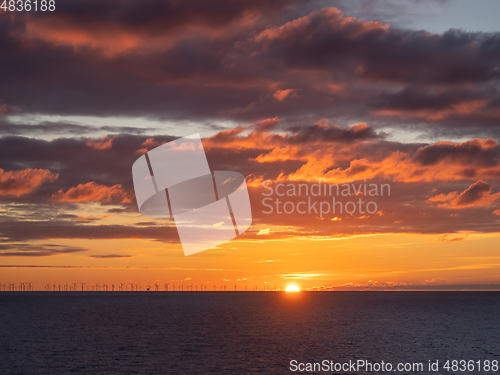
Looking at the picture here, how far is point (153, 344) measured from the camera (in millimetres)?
120875

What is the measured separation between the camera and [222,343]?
12394 centimetres

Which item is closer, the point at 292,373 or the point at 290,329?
the point at 292,373

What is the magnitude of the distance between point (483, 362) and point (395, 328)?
78.8 m

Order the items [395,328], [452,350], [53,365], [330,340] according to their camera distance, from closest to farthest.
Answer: [53,365] < [452,350] < [330,340] < [395,328]

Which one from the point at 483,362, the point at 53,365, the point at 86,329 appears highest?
the point at 86,329

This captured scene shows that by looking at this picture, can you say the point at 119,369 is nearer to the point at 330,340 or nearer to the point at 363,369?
the point at 363,369

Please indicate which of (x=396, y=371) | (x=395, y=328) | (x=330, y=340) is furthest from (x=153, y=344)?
(x=395, y=328)

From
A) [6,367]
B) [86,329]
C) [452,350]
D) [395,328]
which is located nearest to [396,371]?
[452,350]

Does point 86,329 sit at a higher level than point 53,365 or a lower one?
higher

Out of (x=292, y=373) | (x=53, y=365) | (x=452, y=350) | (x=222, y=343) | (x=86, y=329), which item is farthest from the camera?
(x=86, y=329)

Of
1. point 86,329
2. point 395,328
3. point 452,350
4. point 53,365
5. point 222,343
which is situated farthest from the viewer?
point 395,328

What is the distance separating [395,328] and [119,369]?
117028 millimetres

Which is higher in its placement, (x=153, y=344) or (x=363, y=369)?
(x=153, y=344)

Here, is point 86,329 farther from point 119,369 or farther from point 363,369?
point 363,369
